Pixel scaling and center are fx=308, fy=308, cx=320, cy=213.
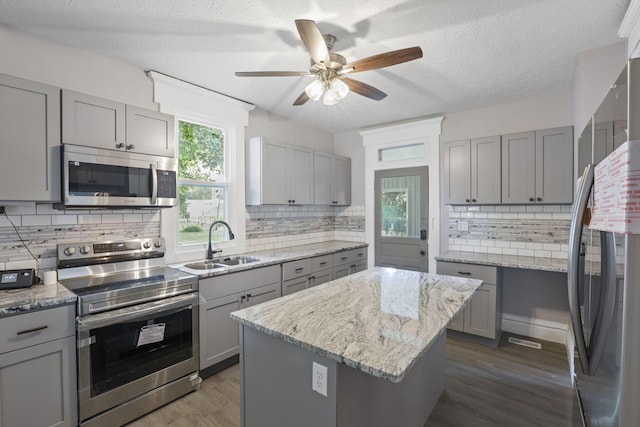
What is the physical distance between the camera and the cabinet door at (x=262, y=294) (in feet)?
9.63

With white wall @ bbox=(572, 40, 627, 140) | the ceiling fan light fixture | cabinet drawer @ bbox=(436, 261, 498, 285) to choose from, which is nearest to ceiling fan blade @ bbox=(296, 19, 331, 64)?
the ceiling fan light fixture

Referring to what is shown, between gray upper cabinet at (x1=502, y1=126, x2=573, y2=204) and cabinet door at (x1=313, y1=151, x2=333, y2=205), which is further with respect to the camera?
cabinet door at (x1=313, y1=151, x2=333, y2=205)

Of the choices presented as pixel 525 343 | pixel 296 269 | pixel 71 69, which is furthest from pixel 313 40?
pixel 525 343

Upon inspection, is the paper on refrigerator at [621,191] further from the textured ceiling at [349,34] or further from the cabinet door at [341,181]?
the cabinet door at [341,181]

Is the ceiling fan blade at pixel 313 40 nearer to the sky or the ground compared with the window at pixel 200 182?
nearer to the sky

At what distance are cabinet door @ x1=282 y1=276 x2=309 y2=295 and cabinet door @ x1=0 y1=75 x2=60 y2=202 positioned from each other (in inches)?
81.3

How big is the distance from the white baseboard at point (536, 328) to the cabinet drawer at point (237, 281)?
8.98 feet

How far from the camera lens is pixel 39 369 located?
1.78m

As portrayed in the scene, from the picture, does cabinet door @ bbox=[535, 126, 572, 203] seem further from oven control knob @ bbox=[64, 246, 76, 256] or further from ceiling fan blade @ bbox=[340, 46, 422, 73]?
oven control knob @ bbox=[64, 246, 76, 256]

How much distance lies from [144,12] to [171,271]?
1.92 meters

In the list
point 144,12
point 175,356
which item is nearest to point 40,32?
point 144,12

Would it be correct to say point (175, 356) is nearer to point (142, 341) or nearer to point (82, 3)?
point (142, 341)

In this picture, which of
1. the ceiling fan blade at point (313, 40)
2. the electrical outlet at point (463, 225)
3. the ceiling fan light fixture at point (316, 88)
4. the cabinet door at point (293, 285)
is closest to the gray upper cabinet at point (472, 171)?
Result: the electrical outlet at point (463, 225)

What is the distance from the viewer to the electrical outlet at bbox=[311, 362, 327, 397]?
1.25m
